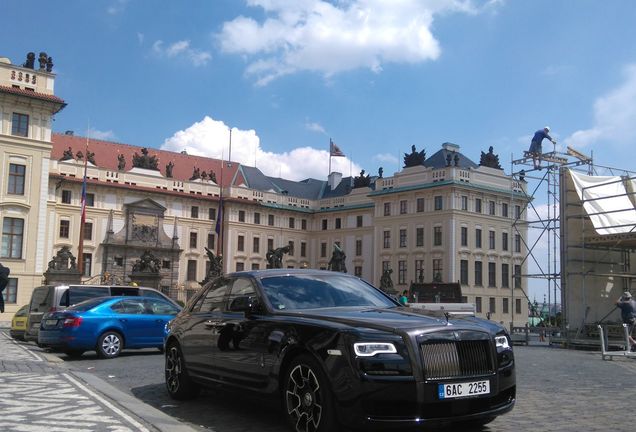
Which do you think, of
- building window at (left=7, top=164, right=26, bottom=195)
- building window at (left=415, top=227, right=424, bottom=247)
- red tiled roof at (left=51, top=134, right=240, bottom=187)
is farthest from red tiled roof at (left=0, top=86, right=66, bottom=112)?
building window at (left=415, top=227, right=424, bottom=247)

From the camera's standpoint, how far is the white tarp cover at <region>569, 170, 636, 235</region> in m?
24.2

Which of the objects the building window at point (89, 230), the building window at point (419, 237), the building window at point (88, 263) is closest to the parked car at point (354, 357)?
the building window at point (88, 263)

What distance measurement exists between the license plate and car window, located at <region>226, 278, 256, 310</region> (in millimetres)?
2627

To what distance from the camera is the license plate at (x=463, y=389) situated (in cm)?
569

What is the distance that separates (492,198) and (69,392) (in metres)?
62.9

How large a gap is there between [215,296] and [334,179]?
77626mm

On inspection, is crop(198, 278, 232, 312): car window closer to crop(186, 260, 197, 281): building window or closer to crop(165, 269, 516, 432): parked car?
crop(165, 269, 516, 432): parked car

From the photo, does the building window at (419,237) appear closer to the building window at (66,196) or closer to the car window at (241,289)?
the building window at (66,196)

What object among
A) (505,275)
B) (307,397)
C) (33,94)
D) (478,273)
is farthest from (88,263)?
(307,397)

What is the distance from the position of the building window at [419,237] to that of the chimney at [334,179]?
19.6 m

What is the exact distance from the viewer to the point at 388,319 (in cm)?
613

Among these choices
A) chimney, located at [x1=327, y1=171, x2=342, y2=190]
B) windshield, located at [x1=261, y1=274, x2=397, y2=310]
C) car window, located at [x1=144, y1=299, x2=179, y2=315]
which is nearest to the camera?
windshield, located at [x1=261, y1=274, x2=397, y2=310]

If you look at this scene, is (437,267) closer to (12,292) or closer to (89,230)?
(89,230)

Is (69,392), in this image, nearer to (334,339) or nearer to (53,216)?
(334,339)
